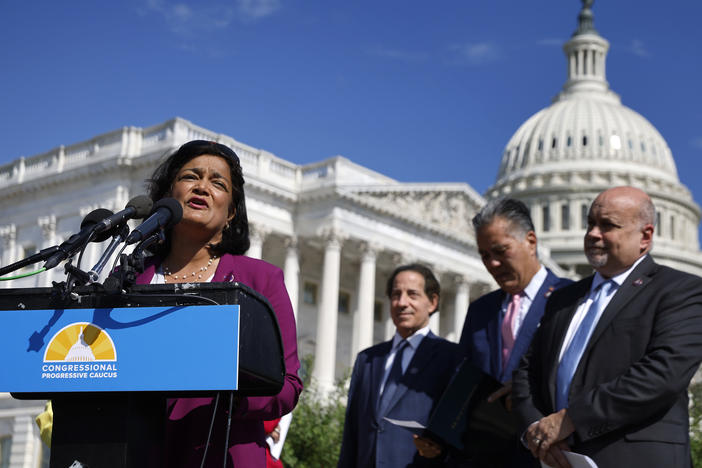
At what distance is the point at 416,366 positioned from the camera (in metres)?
8.18

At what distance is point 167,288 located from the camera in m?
4.00

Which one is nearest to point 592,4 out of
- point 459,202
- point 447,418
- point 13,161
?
point 459,202

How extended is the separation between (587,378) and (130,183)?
39.1m

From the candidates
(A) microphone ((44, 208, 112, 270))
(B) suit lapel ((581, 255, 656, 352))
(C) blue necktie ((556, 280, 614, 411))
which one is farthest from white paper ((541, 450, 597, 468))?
(A) microphone ((44, 208, 112, 270))

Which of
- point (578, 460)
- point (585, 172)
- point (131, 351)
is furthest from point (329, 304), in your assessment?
point (585, 172)

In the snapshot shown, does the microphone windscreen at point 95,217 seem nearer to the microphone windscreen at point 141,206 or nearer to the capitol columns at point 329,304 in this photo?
the microphone windscreen at point 141,206

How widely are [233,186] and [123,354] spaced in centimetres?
158

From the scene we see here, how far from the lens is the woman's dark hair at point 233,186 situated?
5.28m

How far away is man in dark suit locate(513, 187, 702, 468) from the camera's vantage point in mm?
5480

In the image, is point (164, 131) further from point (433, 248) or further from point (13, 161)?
point (433, 248)

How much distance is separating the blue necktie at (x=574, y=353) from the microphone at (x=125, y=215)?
2.53m

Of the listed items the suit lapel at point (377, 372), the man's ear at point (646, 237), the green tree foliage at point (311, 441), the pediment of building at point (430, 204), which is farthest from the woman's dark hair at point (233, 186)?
the pediment of building at point (430, 204)

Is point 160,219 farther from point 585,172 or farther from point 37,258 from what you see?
point 585,172

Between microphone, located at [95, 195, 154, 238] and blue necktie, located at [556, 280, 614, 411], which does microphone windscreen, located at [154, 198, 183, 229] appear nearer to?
microphone, located at [95, 195, 154, 238]
